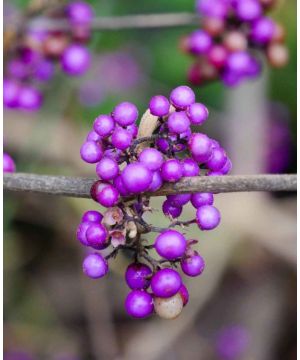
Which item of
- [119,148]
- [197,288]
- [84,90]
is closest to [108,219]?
[119,148]

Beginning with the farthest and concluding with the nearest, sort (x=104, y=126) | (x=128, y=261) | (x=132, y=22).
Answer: (x=128, y=261) → (x=132, y=22) → (x=104, y=126)

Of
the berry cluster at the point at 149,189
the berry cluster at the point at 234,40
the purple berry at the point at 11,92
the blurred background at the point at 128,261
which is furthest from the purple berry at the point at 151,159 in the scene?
the blurred background at the point at 128,261

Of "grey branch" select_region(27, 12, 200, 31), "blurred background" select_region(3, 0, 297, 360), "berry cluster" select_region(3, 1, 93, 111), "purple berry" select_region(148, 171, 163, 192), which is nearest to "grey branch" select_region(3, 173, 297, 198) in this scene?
"purple berry" select_region(148, 171, 163, 192)

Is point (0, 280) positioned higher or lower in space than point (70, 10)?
lower

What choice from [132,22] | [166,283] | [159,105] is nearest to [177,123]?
[159,105]

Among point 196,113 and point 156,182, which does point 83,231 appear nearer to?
point 156,182

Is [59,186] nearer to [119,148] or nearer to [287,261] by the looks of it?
[119,148]
